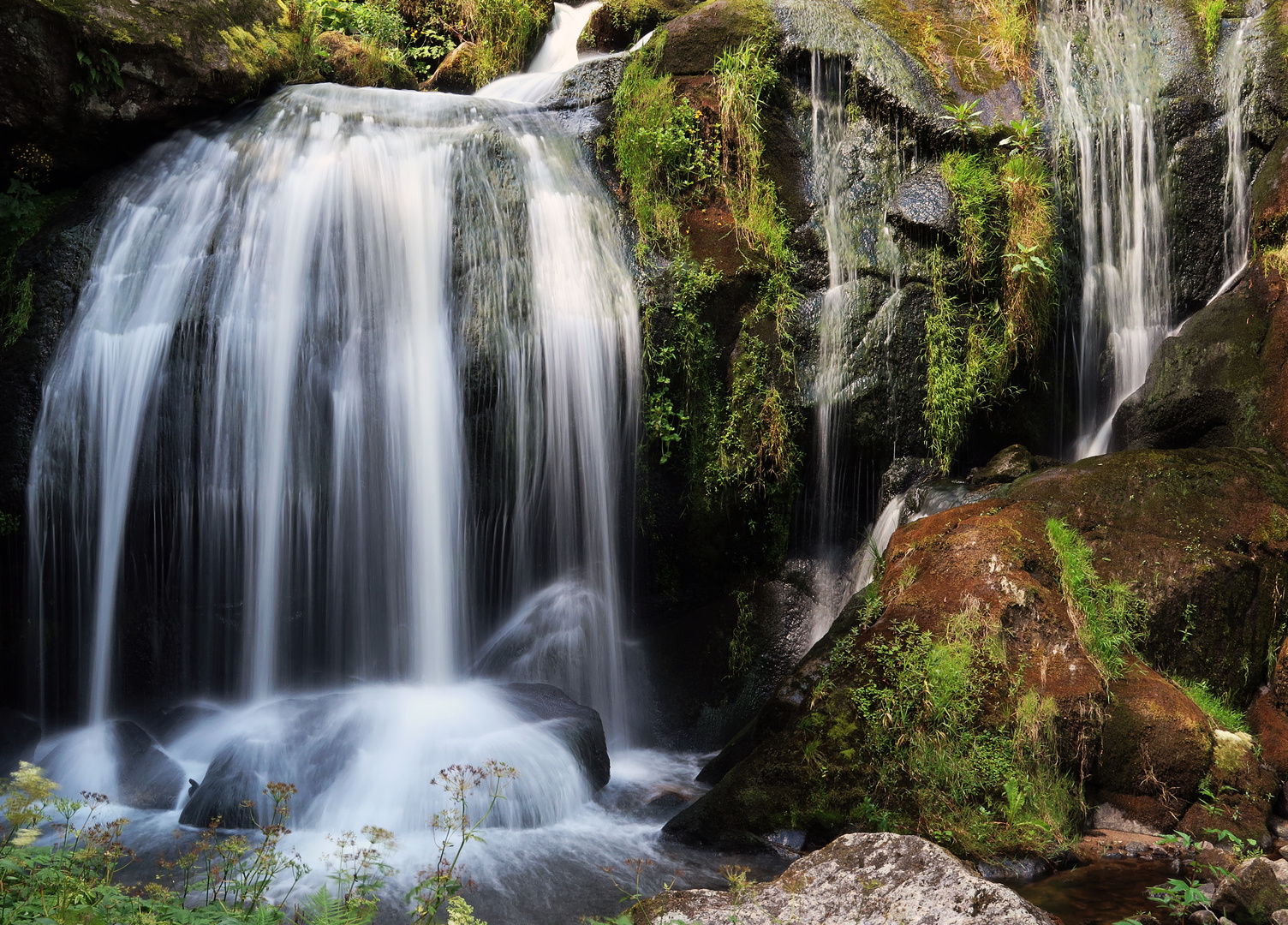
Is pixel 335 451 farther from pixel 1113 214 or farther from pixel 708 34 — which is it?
pixel 1113 214

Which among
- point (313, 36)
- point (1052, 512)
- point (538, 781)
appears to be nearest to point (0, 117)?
point (313, 36)

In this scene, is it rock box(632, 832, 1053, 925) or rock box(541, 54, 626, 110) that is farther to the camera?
rock box(541, 54, 626, 110)

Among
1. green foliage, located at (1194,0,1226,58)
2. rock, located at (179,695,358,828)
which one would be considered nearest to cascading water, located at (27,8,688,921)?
rock, located at (179,695,358,828)

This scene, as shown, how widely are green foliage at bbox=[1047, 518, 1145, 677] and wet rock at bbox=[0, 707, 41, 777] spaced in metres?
6.18

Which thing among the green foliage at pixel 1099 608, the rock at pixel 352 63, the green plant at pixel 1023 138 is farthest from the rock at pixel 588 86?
the green foliage at pixel 1099 608

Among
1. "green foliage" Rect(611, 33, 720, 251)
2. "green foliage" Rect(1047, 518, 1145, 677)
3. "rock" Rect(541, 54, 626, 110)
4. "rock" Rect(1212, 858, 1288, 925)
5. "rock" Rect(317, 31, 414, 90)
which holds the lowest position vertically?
"rock" Rect(1212, 858, 1288, 925)

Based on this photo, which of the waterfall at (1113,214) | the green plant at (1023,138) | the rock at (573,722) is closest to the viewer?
the rock at (573,722)

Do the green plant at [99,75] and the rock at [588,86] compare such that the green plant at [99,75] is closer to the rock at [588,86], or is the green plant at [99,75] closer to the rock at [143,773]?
the rock at [588,86]

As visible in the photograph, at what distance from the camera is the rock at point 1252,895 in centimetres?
322

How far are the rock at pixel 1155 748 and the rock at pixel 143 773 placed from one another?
4925mm

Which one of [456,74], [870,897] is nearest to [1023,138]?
[870,897]

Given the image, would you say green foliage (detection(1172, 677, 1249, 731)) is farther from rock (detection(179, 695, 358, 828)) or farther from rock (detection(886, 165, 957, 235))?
rock (detection(179, 695, 358, 828))

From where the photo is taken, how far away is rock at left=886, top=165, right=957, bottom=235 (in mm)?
7035

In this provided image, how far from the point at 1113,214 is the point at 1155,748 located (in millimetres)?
4759
